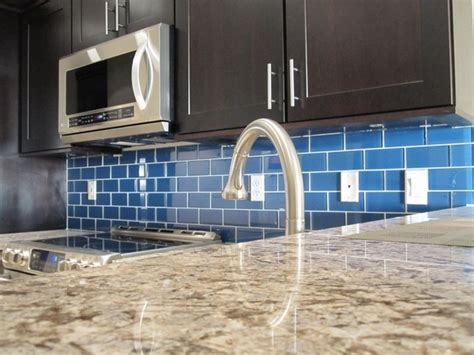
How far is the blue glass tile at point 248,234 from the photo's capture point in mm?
1924

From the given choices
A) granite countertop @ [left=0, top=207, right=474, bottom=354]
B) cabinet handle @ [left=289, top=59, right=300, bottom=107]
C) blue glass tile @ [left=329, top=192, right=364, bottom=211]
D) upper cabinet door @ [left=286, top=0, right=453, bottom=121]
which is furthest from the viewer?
blue glass tile @ [left=329, top=192, right=364, bottom=211]

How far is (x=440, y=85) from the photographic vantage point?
119 cm

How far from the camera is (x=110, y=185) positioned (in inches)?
100.0

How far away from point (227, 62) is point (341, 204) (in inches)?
25.0

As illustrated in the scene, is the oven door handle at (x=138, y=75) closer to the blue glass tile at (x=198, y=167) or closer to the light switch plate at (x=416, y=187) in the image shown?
the blue glass tile at (x=198, y=167)

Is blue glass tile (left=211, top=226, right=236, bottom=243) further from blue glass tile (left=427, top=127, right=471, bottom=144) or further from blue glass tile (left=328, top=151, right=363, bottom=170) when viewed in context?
blue glass tile (left=427, top=127, right=471, bottom=144)

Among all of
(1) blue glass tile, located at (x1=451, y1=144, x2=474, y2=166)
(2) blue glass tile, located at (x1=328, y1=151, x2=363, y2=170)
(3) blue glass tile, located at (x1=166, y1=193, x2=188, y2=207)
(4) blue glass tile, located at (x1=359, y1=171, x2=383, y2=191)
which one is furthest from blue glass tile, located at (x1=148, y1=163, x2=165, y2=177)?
(1) blue glass tile, located at (x1=451, y1=144, x2=474, y2=166)

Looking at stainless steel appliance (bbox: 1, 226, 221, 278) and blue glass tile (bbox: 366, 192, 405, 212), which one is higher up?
blue glass tile (bbox: 366, 192, 405, 212)

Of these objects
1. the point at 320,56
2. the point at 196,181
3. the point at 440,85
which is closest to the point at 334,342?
the point at 440,85

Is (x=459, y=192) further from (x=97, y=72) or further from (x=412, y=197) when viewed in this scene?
(x=97, y=72)

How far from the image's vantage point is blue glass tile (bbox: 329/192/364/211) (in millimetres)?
1660

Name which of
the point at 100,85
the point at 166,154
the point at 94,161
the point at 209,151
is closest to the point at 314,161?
the point at 209,151

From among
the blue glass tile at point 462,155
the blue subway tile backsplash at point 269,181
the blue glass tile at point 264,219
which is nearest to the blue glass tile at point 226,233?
the blue subway tile backsplash at point 269,181

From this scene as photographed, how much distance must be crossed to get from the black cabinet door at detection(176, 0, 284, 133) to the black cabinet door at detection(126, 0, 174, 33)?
5 centimetres
